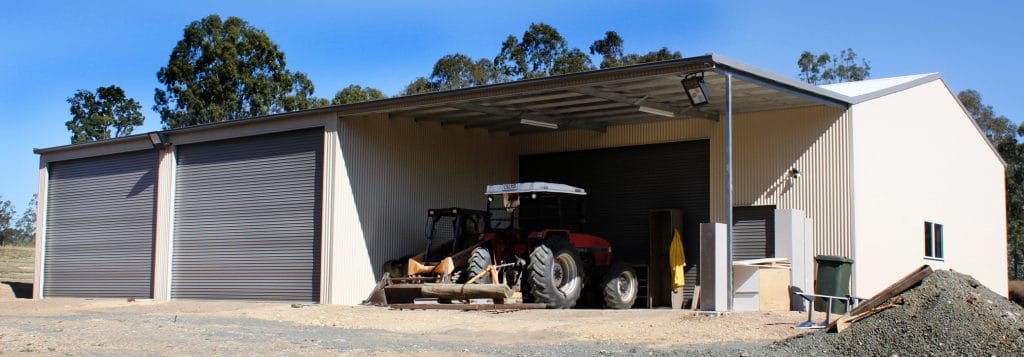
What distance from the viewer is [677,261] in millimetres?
20812

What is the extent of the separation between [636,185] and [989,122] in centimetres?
3109

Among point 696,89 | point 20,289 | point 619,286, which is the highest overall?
point 696,89

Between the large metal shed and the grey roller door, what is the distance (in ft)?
0.13

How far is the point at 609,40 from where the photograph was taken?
4678 cm

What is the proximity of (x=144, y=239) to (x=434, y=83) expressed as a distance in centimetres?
2709

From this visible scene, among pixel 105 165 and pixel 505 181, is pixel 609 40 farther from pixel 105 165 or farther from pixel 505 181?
pixel 105 165

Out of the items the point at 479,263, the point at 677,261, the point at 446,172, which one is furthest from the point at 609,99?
the point at 446,172

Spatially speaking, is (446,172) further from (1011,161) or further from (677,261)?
(1011,161)

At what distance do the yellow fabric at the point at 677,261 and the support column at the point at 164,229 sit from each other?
11.0 metres

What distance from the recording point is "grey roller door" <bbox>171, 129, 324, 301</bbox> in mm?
20984

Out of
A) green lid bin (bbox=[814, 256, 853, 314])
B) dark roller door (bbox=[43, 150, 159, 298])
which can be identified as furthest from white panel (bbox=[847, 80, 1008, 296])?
dark roller door (bbox=[43, 150, 159, 298])

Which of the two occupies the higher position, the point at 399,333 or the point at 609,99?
the point at 609,99

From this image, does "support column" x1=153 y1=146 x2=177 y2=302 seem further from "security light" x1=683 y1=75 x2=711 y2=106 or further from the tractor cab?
"security light" x1=683 y1=75 x2=711 y2=106

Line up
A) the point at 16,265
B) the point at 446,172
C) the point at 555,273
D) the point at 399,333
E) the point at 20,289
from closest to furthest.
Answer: the point at 399,333 < the point at 555,273 < the point at 446,172 < the point at 20,289 < the point at 16,265
